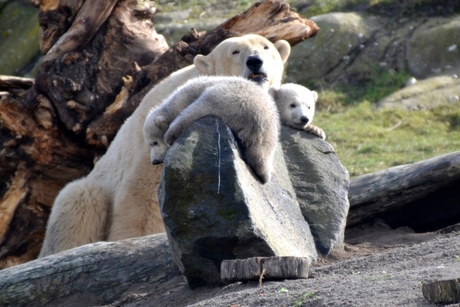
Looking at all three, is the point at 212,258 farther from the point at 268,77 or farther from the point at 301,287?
the point at 268,77

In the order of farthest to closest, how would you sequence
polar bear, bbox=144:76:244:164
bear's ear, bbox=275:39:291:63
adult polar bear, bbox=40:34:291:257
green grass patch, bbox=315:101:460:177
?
green grass patch, bbox=315:101:460:177, bear's ear, bbox=275:39:291:63, adult polar bear, bbox=40:34:291:257, polar bear, bbox=144:76:244:164

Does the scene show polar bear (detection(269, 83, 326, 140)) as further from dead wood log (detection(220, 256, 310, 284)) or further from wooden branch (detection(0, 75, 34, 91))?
wooden branch (detection(0, 75, 34, 91))

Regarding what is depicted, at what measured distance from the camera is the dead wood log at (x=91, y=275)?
167 inches

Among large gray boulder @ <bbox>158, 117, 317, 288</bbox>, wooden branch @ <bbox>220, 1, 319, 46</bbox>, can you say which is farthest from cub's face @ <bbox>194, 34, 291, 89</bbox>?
large gray boulder @ <bbox>158, 117, 317, 288</bbox>

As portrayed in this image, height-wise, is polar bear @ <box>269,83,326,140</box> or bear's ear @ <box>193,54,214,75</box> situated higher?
bear's ear @ <box>193,54,214,75</box>

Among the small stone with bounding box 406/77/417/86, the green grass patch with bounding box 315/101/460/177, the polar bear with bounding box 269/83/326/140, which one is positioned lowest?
the green grass patch with bounding box 315/101/460/177

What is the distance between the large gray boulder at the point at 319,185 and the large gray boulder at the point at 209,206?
73 cm

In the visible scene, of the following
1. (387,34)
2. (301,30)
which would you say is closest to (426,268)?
(301,30)

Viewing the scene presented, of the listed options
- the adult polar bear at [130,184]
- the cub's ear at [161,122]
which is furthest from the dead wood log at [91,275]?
the adult polar bear at [130,184]

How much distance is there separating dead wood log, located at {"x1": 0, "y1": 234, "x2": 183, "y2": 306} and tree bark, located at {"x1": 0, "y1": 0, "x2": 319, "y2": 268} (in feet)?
8.40

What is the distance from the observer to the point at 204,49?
22.3ft

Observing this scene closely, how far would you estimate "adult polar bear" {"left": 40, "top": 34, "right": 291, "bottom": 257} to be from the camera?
580cm

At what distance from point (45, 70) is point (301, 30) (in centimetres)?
241

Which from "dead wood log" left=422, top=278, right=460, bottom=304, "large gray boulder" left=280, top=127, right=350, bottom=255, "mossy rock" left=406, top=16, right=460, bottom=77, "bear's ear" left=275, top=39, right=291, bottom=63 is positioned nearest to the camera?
"dead wood log" left=422, top=278, right=460, bottom=304
